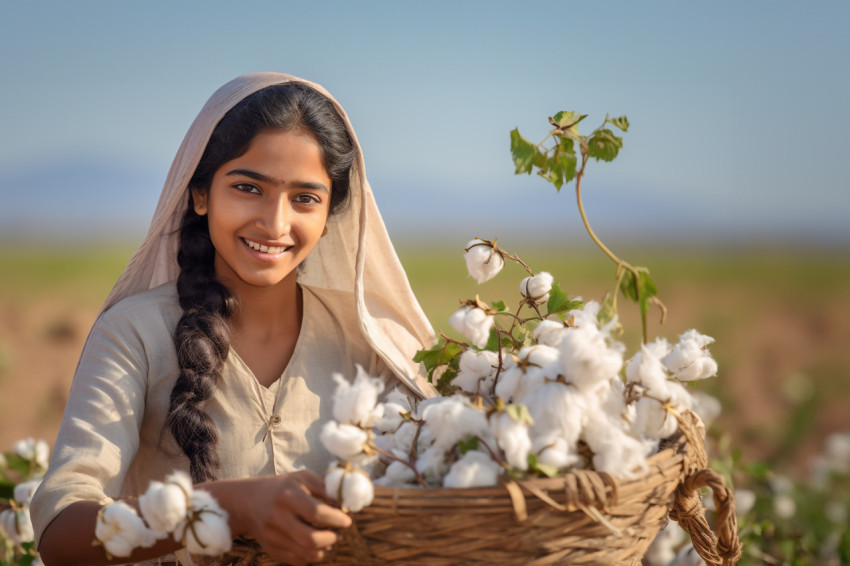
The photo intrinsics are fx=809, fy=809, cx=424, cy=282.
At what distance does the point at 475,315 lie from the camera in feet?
4.86

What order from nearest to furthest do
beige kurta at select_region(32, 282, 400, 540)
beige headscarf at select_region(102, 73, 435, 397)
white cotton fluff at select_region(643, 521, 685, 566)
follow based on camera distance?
1. beige kurta at select_region(32, 282, 400, 540)
2. beige headscarf at select_region(102, 73, 435, 397)
3. white cotton fluff at select_region(643, 521, 685, 566)

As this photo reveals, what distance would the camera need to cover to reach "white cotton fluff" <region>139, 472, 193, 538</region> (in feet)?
3.71

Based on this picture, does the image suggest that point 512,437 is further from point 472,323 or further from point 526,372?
point 472,323

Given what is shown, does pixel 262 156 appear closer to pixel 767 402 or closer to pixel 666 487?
pixel 666 487

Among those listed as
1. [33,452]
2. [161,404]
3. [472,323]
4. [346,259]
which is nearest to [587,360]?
[472,323]

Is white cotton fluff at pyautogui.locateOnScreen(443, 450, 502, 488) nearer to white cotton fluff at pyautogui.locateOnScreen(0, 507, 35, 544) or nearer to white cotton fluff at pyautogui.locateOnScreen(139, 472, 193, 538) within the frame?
white cotton fluff at pyautogui.locateOnScreen(139, 472, 193, 538)

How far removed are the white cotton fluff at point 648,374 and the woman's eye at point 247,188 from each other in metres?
1.03

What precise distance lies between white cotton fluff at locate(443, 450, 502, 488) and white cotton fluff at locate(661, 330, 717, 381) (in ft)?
1.77

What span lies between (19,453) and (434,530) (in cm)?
203

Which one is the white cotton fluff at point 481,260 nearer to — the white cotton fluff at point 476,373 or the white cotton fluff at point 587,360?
the white cotton fluff at point 476,373

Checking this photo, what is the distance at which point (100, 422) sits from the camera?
5.50 feet

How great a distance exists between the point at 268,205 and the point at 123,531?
95 cm

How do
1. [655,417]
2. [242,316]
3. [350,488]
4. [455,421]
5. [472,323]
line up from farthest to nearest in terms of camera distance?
[242,316], [472,323], [655,417], [455,421], [350,488]

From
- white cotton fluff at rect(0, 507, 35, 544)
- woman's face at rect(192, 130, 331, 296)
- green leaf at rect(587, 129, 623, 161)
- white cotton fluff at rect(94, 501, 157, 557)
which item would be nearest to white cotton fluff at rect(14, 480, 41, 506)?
white cotton fluff at rect(0, 507, 35, 544)
